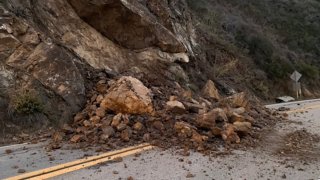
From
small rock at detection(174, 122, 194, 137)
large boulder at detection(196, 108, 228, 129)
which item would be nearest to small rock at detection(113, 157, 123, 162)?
small rock at detection(174, 122, 194, 137)

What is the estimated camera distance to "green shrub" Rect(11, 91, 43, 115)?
9.41 metres

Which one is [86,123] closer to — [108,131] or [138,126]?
[108,131]

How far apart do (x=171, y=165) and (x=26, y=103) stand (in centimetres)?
425

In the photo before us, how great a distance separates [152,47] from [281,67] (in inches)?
688

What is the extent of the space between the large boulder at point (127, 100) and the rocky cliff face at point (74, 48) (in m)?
1.08

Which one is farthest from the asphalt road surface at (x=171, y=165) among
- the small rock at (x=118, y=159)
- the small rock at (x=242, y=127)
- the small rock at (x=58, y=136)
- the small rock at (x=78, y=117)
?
the small rock at (x=78, y=117)

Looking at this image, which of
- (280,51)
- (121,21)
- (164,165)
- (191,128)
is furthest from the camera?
(280,51)

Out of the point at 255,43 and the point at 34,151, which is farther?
the point at 255,43

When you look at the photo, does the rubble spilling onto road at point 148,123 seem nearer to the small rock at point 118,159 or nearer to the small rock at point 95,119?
the small rock at point 95,119

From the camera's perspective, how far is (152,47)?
14.9m

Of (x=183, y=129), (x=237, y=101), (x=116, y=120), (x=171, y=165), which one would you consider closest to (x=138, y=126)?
(x=116, y=120)

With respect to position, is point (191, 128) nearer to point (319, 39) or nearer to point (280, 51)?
point (280, 51)

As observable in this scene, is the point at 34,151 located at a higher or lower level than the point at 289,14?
lower

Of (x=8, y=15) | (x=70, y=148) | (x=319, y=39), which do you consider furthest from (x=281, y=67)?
(x=70, y=148)
